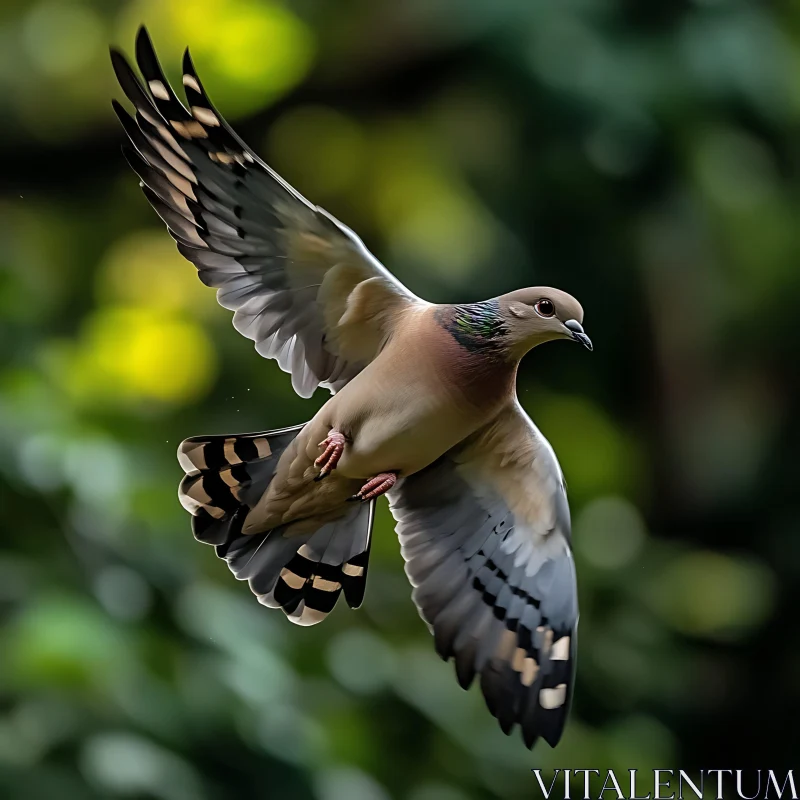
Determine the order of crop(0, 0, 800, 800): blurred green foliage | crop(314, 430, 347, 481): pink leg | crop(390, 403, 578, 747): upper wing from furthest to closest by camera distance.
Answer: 1. crop(0, 0, 800, 800): blurred green foliage
2. crop(390, 403, 578, 747): upper wing
3. crop(314, 430, 347, 481): pink leg

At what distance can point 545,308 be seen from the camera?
248 cm

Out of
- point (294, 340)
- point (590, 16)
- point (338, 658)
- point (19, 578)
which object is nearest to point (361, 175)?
point (590, 16)

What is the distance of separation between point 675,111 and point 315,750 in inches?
155

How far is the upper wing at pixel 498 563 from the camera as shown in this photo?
3.18 m

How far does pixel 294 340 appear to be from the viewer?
298cm

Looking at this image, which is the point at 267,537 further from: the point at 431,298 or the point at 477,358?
the point at 431,298

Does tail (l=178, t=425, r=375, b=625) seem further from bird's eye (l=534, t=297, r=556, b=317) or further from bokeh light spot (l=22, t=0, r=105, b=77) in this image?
bokeh light spot (l=22, t=0, r=105, b=77)

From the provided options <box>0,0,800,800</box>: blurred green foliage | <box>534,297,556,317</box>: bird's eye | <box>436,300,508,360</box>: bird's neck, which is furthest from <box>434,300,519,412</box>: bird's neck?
<box>0,0,800,800</box>: blurred green foliage

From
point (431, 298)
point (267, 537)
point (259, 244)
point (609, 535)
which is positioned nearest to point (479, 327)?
point (259, 244)

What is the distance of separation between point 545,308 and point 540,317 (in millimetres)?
20

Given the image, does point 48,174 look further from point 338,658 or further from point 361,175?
point 338,658

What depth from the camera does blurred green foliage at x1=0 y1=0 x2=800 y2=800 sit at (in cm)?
486

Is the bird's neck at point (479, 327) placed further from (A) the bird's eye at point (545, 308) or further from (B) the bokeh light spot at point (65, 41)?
(B) the bokeh light spot at point (65, 41)

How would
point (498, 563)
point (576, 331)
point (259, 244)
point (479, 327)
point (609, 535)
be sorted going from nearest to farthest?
point (576, 331), point (479, 327), point (259, 244), point (498, 563), point (609, 535)
